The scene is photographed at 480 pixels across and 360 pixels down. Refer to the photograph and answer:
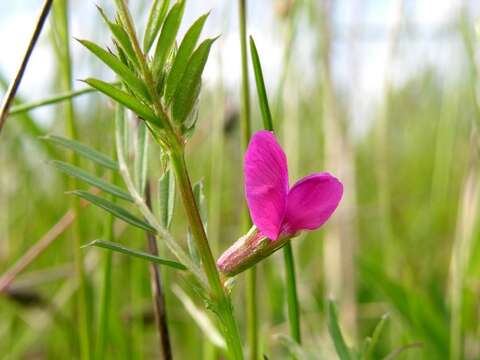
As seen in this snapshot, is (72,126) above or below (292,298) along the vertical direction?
above

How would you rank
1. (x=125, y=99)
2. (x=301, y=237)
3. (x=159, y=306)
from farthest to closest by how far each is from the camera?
(x=301, y=237) < (x=159, y=306) < (x=125, y=99)

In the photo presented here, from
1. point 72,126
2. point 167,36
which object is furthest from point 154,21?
point 72,126

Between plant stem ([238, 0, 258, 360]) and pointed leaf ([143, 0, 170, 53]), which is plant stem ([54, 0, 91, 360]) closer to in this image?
plant stem ([238, 0, 258, 360])

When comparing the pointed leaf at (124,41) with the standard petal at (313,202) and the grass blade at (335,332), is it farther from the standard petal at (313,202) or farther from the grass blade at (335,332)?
the grass blade at (335,332)

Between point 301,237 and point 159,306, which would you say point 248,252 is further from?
point 301,237

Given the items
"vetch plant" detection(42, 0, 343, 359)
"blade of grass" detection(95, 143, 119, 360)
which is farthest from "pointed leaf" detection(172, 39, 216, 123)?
"blade of grass" detection(95, 143, 119, 360)

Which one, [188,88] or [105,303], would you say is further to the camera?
[105,303]

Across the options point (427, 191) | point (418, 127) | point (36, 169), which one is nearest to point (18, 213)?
point (36, 169)

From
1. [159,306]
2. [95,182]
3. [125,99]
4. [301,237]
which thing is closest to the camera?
[125,99]
